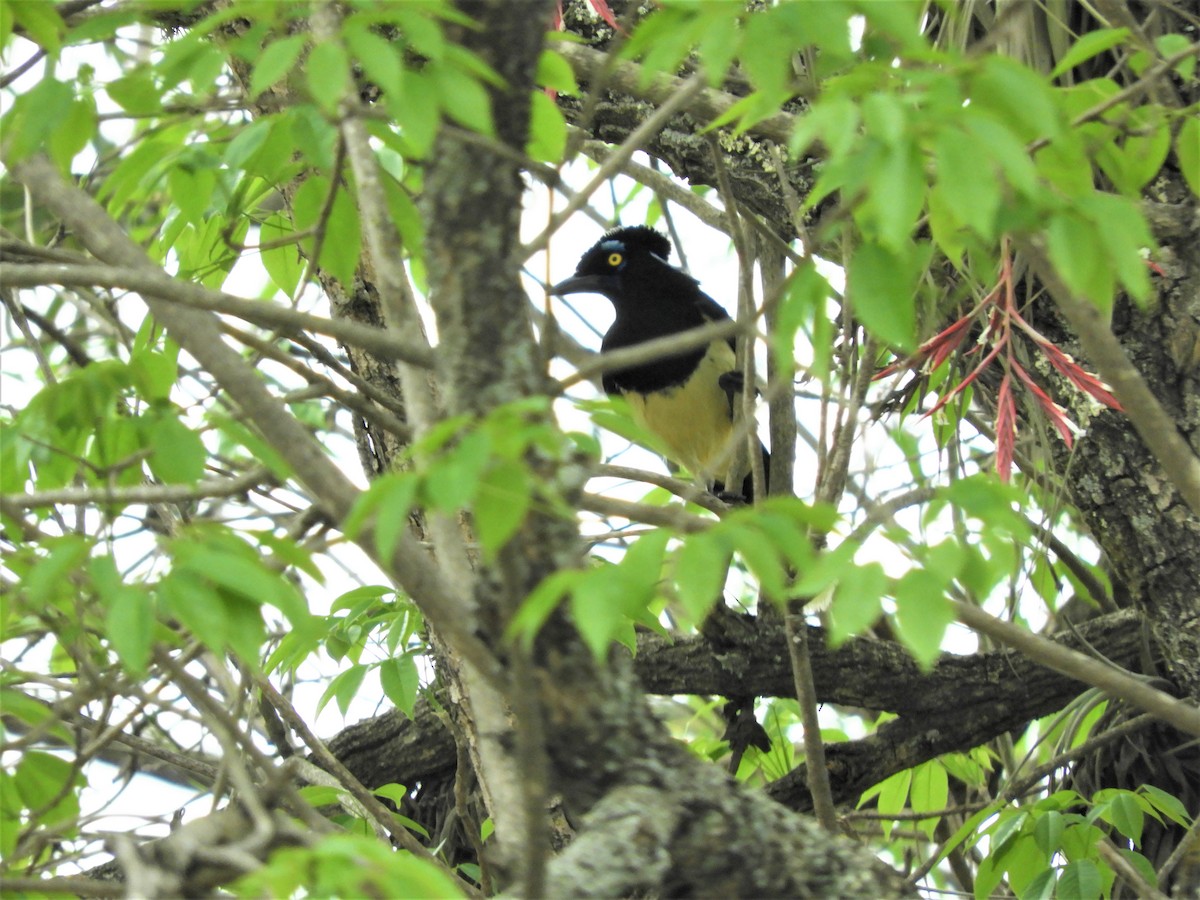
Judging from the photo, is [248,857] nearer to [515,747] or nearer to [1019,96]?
Answer: [515,747]

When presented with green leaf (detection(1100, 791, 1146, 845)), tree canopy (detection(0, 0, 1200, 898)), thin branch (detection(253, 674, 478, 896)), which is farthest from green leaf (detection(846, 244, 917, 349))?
green leaf (detection(1100, 791, 1146, 845))

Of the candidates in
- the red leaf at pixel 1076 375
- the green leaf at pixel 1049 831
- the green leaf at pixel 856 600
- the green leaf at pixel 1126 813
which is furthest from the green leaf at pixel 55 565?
the green leaf at pixel 1126 813

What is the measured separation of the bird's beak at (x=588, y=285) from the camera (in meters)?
4.74

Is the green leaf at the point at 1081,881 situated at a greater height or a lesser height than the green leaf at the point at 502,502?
lesser

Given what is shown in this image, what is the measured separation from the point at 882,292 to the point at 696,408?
11.2 feet

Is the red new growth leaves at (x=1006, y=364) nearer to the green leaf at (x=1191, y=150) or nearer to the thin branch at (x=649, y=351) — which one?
the green leaf at (x=1191, y=150)

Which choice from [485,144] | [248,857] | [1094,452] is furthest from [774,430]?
[248,857]

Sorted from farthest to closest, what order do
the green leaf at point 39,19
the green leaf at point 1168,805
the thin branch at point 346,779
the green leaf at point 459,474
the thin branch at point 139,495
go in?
the green leaf at point 1168,805
the thin branch at point 346,779
the green leaf at point 39,19
the thin branch at point 139,495
the green leaf at point 459,474

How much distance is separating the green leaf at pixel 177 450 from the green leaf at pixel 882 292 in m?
0.70

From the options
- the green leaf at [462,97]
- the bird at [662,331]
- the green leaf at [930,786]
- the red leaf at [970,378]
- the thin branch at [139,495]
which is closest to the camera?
the green leaf at [462,97]

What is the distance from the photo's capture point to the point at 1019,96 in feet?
4.09

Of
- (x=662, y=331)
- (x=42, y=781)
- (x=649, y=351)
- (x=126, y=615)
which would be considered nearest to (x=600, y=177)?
(x=649, y=351)

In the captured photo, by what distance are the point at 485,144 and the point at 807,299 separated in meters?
0.33

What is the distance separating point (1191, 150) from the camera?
171cm
